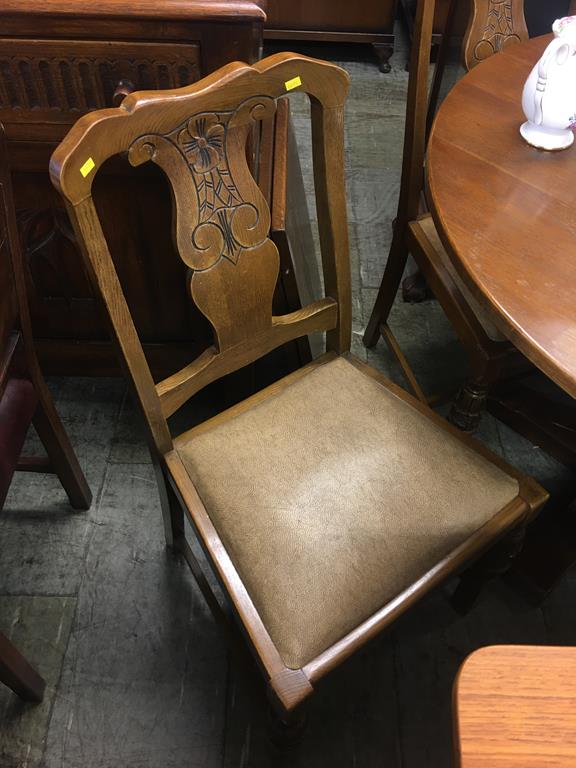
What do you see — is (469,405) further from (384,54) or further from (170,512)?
(384,54)

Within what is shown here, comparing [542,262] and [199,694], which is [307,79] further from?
[199,694]

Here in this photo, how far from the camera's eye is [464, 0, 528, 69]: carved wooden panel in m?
1.33

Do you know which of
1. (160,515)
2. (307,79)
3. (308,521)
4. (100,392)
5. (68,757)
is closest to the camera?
(307,79)

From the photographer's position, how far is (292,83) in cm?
77

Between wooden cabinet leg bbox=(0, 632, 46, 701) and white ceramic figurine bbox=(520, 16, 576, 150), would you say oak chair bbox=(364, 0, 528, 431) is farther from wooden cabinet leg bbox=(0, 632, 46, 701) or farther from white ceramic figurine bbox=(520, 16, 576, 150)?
wooden cabinet leg bbox=(0, 632, 46, 701)

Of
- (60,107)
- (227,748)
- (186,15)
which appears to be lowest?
(227,748)

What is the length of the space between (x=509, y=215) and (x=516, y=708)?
29.0 inches

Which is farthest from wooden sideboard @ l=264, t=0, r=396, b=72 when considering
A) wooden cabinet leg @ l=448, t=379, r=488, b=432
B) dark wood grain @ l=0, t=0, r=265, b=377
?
wooden cabinet leg @ l=448, t=379, r=488, b=432

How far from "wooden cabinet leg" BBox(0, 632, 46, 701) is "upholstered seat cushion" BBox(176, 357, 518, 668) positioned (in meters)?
0.43

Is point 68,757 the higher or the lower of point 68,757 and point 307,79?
the lower

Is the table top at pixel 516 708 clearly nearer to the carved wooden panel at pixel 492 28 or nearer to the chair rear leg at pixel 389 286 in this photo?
the chair rear leg at pixel 389 286

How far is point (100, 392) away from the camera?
159 cm

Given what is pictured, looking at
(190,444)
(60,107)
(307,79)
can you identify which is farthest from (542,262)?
(60,107)

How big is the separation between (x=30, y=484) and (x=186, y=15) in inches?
42.9
